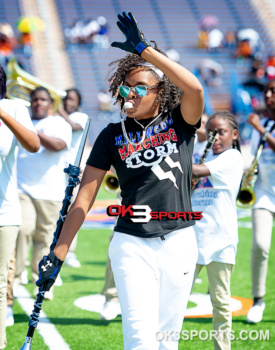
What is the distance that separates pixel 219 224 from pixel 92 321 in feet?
5.61

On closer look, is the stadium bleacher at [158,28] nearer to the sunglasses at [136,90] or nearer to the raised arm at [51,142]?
the raised arm at [51,142]

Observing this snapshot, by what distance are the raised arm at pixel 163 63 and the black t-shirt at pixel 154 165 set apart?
0.18m

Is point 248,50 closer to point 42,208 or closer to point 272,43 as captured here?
point 272,43

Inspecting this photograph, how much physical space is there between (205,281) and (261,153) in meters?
2.03

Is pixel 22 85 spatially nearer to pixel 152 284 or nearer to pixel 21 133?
pixel 21 133

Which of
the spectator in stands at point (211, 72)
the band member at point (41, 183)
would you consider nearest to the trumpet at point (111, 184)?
the band member at point (41, 183)

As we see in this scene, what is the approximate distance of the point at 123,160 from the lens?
2.96 meters

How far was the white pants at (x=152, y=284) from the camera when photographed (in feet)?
9.01

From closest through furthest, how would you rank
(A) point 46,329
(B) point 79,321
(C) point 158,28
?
(A) point 46,329 → (B) point 79,321 → (C) point 158,28

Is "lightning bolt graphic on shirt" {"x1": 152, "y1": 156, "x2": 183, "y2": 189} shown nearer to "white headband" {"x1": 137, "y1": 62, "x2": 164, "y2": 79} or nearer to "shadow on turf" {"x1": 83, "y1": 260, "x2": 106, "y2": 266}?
"white headband" {"x1": 137, "y1": 62, "x2": 164, "y2": 79}

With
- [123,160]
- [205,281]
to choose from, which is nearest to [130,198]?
[123,160]

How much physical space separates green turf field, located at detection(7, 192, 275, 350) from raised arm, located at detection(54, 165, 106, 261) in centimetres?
177

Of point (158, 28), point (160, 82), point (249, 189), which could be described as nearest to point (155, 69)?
point (160, 82)

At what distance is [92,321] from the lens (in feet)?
17.1
